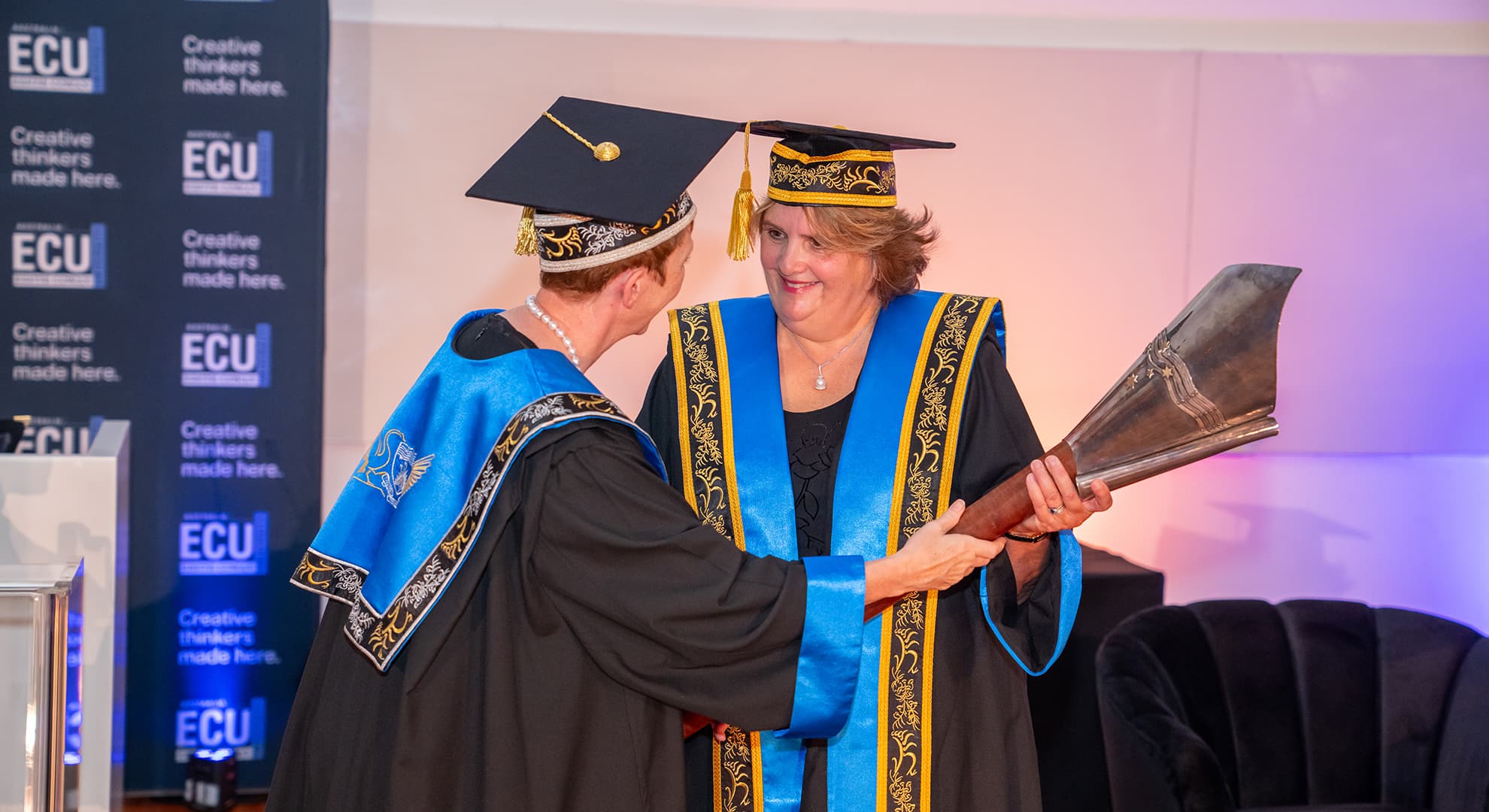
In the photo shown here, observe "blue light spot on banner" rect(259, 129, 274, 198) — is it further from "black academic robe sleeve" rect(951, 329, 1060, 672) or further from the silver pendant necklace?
"black academic robe sleeve" rect(951, 329, 1060, 672)

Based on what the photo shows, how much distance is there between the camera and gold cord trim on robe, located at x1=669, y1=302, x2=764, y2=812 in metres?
2.20

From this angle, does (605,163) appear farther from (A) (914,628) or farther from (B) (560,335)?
(A) (914,628)

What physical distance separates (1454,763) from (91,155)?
4.42 metres

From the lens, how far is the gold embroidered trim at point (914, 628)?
84.9 inches

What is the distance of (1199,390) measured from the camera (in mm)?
1772

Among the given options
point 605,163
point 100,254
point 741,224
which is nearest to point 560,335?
point 605,163

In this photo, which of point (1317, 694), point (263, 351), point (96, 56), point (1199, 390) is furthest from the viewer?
point (263, 351)

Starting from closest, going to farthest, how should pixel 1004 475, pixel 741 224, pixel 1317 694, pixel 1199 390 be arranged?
pixel 1199 390, pixel 1004 475, pixel 741 224, pixel 1317 694

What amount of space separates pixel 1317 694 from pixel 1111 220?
1863 millimetres

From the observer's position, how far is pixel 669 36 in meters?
4.24

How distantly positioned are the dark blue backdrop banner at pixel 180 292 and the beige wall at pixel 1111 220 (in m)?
0.15

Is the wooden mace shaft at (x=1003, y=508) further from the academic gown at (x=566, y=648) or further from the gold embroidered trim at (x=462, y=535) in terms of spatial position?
the gold embroidered trim at (x=462, y=535)

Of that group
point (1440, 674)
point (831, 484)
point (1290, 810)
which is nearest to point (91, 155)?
point (831, 484)

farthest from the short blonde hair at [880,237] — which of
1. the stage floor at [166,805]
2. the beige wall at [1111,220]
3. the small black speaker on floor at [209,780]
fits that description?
the stage floor at [166,805]
